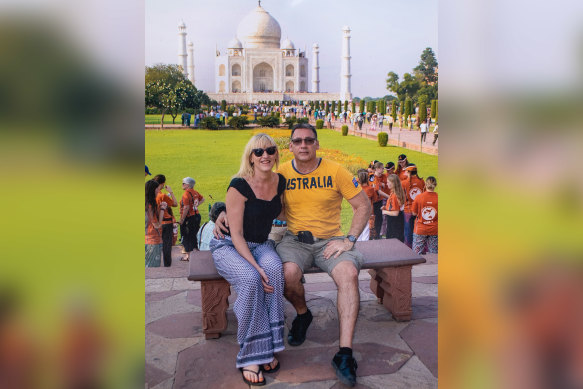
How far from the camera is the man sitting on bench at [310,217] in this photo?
2.85 meters

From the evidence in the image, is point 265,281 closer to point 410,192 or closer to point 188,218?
point 188,218

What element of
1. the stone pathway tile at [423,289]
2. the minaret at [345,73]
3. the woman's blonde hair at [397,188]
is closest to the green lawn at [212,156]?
the woman's blonde hair at [397,188]

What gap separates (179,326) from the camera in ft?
10.3

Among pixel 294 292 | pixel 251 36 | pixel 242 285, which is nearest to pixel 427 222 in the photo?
pixel 294 292

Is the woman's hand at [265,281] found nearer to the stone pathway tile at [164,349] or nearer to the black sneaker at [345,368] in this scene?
the black sneaker at [345,368]

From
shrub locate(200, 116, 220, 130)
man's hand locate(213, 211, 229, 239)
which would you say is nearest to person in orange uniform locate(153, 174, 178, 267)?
man's hand locate(213, 211, 229, 239)

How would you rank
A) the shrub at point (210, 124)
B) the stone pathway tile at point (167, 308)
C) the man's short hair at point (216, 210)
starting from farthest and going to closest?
the shrub at point (210, 124)
the stone pathway tile at point (167, 308)
the man's short hair at point (216, 210)

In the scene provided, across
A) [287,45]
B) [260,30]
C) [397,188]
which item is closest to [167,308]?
[397,188]

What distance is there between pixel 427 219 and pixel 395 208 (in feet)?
2.16

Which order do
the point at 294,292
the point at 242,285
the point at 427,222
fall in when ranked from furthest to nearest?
the point at 427,222 < the point at 294,292 < the point at 242,285
